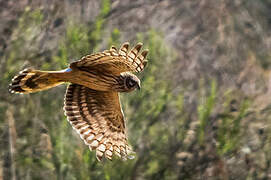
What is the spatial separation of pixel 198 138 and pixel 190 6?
1490 mm

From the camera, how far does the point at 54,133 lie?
16.5 ft

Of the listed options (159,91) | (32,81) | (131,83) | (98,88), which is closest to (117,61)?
(131,83)

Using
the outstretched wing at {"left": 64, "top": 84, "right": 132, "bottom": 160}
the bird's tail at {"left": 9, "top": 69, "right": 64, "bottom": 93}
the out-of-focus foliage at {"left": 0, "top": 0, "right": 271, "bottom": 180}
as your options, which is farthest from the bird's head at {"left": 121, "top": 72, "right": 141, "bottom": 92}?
the out-of-focus foliage at {"left": 0, "top": 0, "right": 271, "bottom": 180}

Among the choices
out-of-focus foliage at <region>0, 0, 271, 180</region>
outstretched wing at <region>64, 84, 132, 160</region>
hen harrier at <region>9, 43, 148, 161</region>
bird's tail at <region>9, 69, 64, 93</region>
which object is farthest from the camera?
out-of-focus foliage at <region>0, 0, 271, 180</region>

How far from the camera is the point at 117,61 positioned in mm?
3406

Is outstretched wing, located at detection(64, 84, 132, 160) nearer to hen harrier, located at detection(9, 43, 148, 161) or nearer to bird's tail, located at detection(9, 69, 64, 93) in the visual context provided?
hen harrier, located at detection(9, 43, 148, 161)

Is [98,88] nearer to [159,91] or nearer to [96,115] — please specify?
[96,115]

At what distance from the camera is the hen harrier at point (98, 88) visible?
11.3 ft

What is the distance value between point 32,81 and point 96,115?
0.57 metres

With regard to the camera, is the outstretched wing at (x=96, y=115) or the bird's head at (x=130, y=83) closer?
the bird's head at (x=130, y=83)

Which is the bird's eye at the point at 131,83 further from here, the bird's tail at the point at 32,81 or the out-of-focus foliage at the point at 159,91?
the out-of-focus foliage at the point at 159,91

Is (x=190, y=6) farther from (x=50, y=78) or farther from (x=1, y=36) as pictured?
(x=50, y=78)

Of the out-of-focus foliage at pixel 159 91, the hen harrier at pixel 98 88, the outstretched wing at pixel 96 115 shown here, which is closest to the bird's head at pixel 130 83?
the hen harrier at pixel 98 88

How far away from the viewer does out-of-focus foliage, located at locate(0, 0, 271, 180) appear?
504 cm
